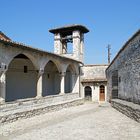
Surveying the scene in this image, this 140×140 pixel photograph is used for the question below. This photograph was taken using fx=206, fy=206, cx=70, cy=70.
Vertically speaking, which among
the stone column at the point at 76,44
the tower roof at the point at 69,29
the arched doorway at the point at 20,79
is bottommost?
the arched doorway at the point at 20,79

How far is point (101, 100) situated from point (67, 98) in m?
6.09

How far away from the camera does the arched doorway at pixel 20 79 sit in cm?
1456

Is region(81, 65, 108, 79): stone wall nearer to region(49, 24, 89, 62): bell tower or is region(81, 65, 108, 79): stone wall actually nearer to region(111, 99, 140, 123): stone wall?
region(49, 24, 89, 62): bell tower

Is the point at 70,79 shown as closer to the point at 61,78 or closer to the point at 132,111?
the point at 61,78

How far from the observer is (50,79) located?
20.5m

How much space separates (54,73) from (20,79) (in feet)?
19.1

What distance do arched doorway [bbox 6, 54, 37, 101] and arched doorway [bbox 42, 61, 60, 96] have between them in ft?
8.09

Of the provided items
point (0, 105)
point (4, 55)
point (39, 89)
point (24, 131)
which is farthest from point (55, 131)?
point (39, 89)

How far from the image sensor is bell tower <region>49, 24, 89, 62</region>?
21.9 m

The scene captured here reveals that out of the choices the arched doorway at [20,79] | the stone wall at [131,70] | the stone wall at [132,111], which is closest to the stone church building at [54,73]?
the arched doorway at [20,79]

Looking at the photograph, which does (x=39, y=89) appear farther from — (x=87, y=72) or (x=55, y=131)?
(x=87, y=72)

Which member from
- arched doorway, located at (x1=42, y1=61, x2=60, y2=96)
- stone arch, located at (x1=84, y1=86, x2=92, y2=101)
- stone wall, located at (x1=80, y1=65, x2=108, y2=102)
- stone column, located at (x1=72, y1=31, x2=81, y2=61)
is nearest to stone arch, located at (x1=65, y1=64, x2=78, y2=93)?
arched doorway, located at (x1=42, y1=61, x2=60, y2=96)

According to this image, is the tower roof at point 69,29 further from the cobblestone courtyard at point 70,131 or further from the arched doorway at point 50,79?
the cobblestone courtyard at point 70,131

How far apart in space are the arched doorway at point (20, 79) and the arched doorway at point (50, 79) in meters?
2.47
